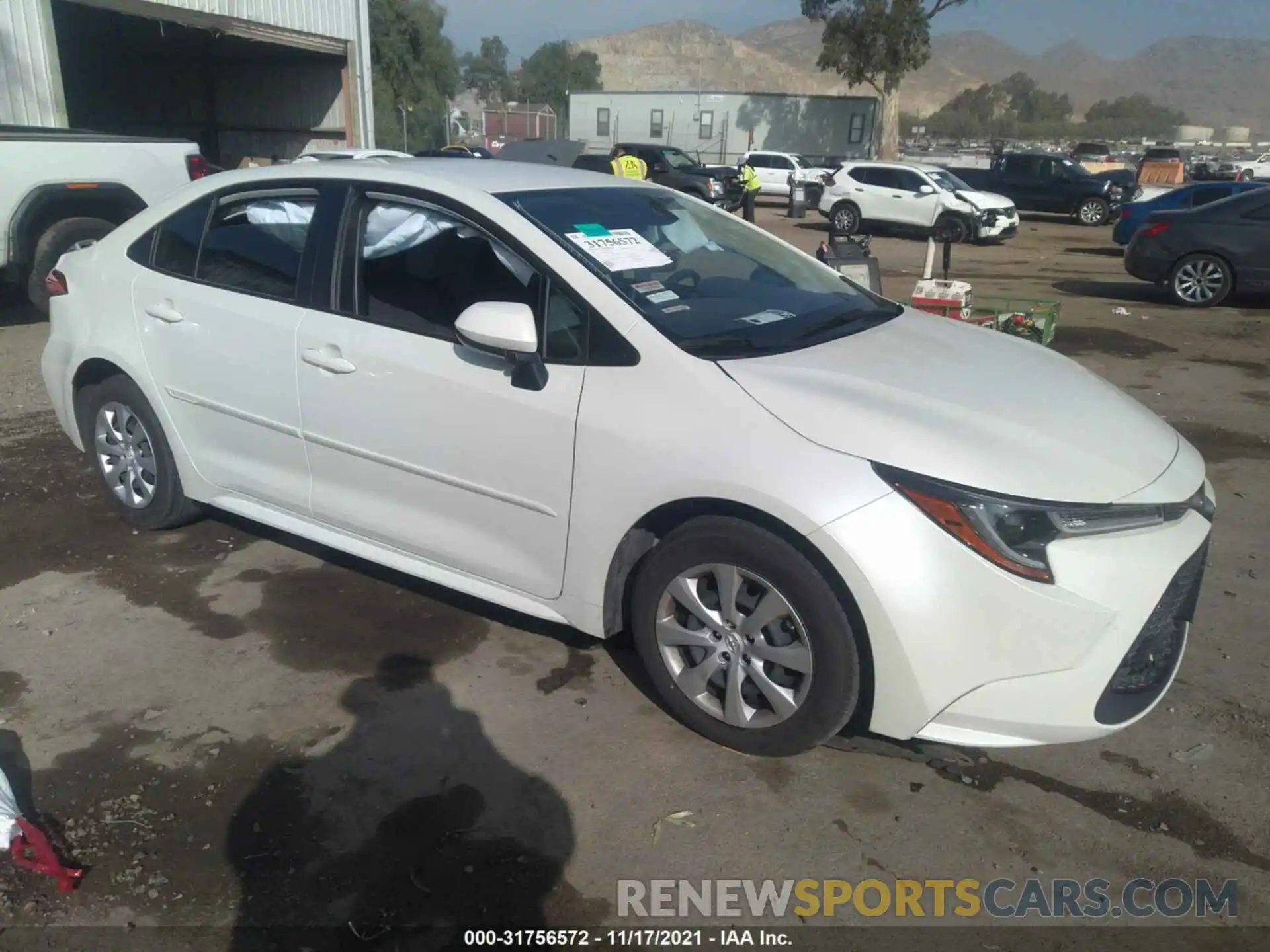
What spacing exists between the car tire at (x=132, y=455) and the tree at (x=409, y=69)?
131ft

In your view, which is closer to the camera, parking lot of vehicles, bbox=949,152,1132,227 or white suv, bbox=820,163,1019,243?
white suv, bbox=820,163,1019,243

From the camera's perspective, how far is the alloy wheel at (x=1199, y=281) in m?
11.5

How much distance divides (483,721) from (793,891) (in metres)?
1.16

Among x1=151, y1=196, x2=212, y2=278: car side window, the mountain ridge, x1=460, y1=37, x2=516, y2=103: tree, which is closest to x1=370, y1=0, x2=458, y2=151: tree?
x1=151, y1=196, x2=212, y2=278: car side window

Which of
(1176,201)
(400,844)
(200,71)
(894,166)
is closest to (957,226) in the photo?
(894,166)

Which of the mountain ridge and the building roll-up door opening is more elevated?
the mountain ridge

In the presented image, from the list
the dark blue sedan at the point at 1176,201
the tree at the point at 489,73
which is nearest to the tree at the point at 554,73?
the tree at the point at 489,73

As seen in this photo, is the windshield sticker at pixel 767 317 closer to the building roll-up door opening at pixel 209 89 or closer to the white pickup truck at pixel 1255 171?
the building roll-up door opening at pixel 209 89

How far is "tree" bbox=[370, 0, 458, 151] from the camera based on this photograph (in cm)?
4378

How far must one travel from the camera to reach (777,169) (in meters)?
32.2

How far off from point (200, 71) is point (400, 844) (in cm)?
2535

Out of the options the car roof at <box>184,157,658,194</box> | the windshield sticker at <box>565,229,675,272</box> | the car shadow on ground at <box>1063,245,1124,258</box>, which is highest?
the car roof at <box>184,157,658,194</box>

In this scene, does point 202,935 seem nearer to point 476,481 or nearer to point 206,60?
point 476,481

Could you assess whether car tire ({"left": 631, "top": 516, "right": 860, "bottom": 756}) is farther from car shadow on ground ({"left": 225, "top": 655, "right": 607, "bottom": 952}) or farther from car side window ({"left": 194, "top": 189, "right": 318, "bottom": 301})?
car side window ({"left": 194, "top": 189, "right": 318, "bottom": 301})
